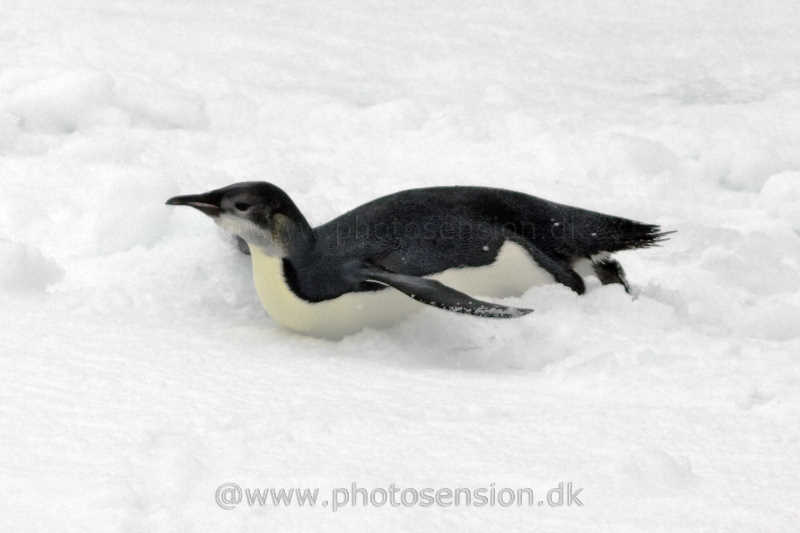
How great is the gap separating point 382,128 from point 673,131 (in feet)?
4.08

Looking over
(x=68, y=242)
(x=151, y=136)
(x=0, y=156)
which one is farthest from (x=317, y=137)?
(x=68, y=242)

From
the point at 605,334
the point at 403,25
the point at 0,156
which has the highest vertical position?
the point at 403,25

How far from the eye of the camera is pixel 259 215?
3053 mm

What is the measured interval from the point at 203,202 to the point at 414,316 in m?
0.64

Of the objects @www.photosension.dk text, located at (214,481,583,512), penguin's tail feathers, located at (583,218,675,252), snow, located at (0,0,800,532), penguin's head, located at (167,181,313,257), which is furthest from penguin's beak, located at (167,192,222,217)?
@www.photosension.dk text, located at (214,481,583,512)

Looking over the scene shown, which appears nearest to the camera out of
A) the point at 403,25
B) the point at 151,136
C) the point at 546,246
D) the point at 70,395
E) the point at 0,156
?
the point at 70,395

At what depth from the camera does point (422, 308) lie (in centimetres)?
316

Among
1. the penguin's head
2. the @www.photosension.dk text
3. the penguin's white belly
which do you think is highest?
the penguin's head

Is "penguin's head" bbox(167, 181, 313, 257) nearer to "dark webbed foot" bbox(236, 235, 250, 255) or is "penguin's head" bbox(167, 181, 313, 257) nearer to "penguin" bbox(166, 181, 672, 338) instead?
"penguin" bbox(166, 181, 672, 338)

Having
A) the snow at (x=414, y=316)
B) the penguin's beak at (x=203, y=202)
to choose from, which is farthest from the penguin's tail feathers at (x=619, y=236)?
the penguin's beak at (x=203, y=202)

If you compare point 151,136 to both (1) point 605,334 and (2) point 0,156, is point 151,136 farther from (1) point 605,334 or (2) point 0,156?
(1) point 605,334

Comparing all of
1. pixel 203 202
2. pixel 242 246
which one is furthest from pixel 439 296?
pixel 242 246

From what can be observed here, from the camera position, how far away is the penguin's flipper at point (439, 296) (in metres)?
2.82

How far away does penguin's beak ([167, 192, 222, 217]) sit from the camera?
297 centimetres
